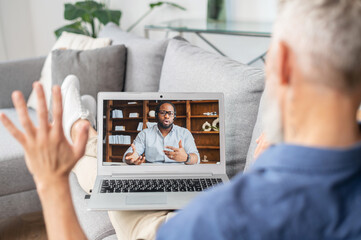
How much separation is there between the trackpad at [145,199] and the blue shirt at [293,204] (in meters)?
0.60

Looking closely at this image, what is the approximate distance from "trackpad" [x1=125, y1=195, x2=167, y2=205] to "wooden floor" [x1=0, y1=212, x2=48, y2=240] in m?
1.01

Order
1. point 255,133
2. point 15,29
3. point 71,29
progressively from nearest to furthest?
point 255,133 → point 71,29 → point 15,29

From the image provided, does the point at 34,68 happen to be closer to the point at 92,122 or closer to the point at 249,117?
the point at 92,122

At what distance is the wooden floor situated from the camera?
6.39 ft

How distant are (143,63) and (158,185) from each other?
0.97 m

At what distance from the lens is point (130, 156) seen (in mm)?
1317

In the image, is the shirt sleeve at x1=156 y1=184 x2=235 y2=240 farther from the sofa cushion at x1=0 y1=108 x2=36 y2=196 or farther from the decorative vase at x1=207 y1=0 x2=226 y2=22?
the decorative vase at x1=207 y1=0 x2=226 y2=22

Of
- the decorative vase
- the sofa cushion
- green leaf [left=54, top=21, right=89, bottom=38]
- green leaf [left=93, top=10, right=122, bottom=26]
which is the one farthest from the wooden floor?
the decorative vase

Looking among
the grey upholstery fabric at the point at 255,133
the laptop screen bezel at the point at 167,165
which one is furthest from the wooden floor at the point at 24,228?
the grey upholstery fabric at the point at 255,133

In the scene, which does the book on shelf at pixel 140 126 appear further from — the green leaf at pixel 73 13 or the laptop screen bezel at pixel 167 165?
the green leaf at pixel 73 13

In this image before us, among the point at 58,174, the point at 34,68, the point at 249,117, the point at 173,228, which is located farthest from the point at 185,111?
the point at 34,68

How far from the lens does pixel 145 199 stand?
1.15 metres

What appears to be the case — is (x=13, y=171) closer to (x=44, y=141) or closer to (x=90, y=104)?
(x=90, y=104)

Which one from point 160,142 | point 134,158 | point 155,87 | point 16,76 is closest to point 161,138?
point 160,142
